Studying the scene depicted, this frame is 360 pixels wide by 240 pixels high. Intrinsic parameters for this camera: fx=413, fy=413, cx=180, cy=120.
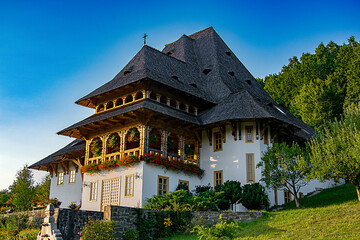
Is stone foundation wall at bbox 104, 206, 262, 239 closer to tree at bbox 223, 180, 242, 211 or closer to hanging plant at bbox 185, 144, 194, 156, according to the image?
tree at bbox 223, 180, 242, 211

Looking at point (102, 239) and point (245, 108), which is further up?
point (245, 108)

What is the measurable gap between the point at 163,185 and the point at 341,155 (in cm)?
995

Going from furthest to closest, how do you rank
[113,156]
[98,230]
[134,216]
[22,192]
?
[22,192] < [113,156] < [134,216] < [98,230]

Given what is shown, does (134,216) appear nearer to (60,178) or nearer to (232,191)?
(232,191)

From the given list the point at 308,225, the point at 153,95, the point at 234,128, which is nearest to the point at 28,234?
the point at 308,225

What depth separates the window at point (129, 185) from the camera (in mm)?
23406

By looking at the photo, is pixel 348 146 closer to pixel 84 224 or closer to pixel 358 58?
pixel 84 224

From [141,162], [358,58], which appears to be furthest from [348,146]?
[358,58]

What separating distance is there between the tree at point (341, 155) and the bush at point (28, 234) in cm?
1311

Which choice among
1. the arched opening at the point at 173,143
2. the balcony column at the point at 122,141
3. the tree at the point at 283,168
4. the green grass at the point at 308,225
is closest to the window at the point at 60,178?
the arched opening at the point at 173,143

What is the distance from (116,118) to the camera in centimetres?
2491

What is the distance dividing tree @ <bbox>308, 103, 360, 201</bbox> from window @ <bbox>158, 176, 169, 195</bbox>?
8.16 meters

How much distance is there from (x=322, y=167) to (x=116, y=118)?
473 inches

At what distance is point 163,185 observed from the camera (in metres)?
24.2
